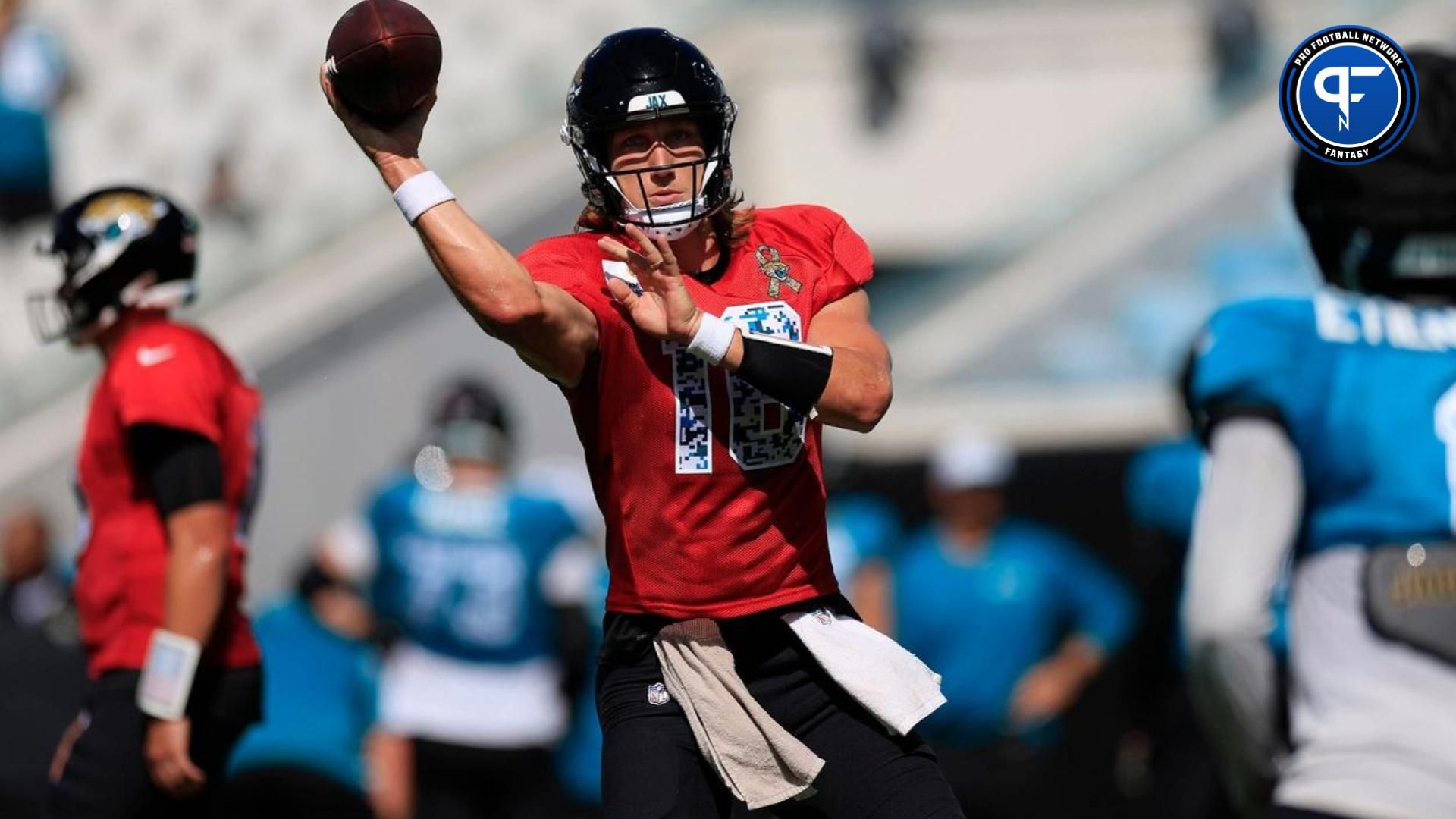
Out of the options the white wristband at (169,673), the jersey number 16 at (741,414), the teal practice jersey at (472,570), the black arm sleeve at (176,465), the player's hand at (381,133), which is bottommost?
the teal practice jersey at (472,570)

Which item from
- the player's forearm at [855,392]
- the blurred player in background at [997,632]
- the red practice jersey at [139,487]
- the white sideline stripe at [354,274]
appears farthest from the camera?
the white sideline stripe at [354,274]

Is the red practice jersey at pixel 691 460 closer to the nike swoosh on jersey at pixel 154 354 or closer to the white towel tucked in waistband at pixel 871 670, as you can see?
the white towel tucked in waistband at pixel 871 670

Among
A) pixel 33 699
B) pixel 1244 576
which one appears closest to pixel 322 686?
pixel 33 699

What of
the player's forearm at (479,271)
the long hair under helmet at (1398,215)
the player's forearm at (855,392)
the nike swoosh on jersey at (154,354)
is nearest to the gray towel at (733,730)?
the player's forearm at (855,392)

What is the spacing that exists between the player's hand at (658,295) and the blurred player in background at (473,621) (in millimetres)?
4524

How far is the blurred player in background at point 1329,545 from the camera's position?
3393mm

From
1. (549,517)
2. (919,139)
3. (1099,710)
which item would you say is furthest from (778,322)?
(919,139)

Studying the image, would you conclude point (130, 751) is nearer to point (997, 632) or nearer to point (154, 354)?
point (154, 354)

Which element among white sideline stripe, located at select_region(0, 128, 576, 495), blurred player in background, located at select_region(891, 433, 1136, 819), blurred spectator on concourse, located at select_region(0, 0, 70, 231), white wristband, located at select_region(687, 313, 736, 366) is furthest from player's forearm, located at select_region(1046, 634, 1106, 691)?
blurred spectator on concourse, located at select_region(0, 0, 70, 231)

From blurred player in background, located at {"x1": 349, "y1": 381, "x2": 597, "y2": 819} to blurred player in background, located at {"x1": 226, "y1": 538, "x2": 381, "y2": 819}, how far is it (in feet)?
0.91

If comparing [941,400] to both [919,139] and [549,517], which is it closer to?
[919,139]

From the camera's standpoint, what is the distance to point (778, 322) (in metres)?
3.80

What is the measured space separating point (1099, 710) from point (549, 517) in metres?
2.69

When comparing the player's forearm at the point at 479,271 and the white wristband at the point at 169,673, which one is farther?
the white wristband at the point at 169,673
